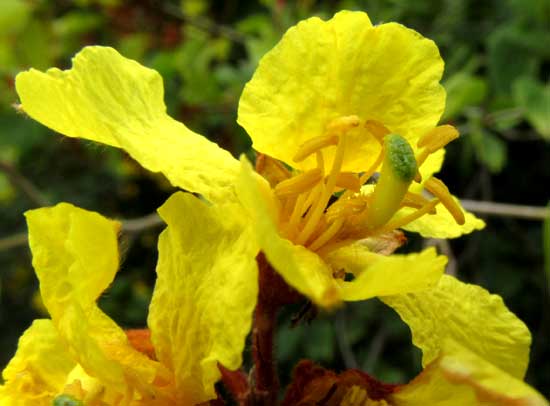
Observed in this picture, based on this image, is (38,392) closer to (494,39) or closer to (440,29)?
(494,39)

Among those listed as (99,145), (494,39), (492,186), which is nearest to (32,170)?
(492,186)

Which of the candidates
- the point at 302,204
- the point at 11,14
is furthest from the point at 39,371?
the point at 11,14

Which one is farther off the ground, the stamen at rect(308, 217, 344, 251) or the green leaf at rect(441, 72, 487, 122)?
the stamen at rect(308, 217, 344, 251)

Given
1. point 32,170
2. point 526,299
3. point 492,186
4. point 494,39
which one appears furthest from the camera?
point 32,170

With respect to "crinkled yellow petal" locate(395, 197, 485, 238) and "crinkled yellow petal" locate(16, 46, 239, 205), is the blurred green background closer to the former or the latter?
"crinkled yellow petal" locate(395, 197, 485, 238)

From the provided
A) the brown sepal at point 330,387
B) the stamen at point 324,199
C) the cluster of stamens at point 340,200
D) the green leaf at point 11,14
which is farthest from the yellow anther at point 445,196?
the green leaf at point 11,14

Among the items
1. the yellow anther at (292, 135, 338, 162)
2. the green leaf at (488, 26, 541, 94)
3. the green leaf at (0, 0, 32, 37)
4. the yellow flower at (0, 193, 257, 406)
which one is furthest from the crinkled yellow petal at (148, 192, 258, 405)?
the green leaf at (0, 0, 32, 37)

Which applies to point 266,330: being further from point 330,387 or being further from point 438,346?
point 438,346

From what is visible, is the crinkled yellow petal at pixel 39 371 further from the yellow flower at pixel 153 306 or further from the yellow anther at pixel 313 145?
the yellow anther at pixel 313 145
